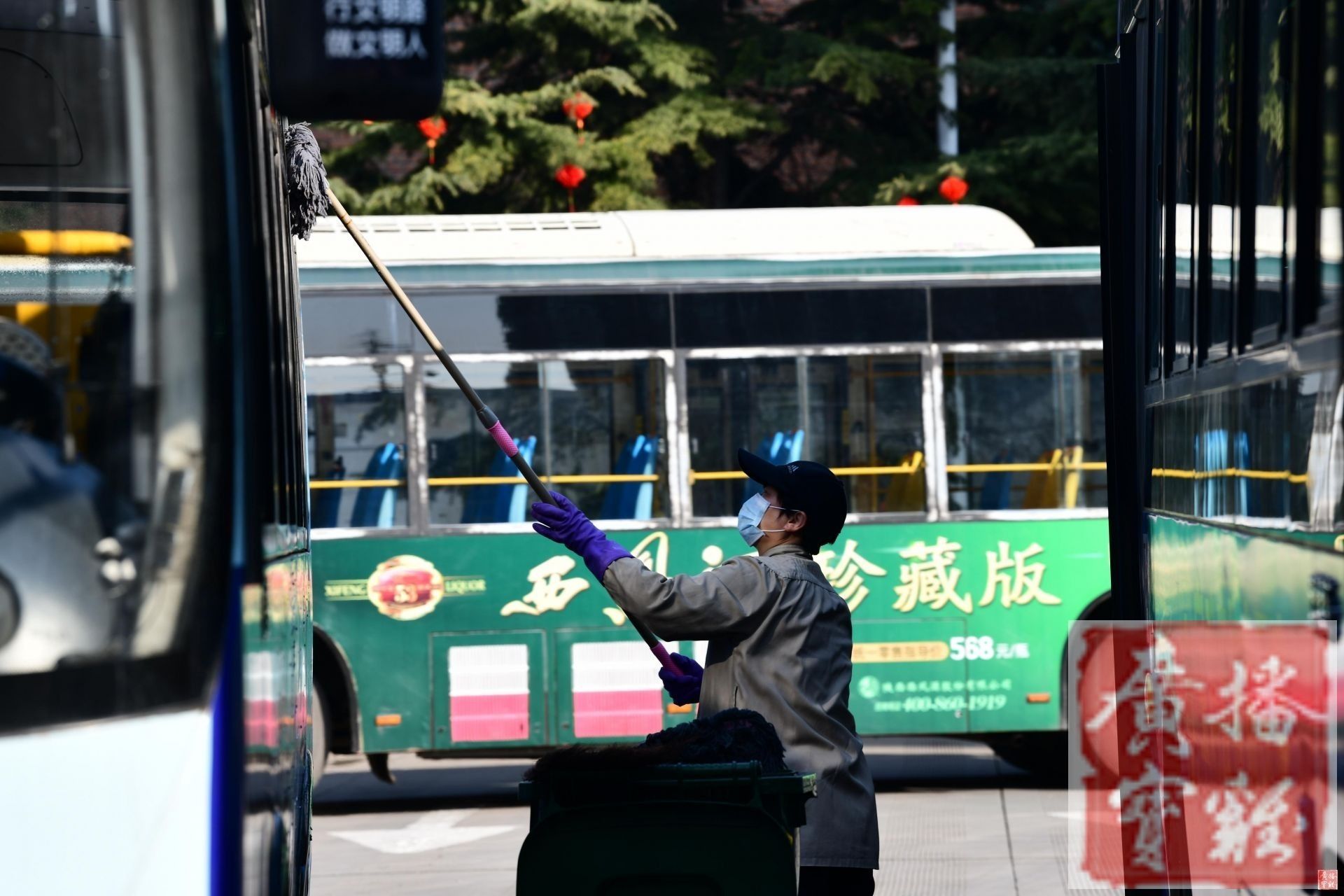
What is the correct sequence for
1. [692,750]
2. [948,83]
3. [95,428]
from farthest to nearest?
[948,83] < [692,750] < [95,428]

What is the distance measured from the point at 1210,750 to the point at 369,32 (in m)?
2.04

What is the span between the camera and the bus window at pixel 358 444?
11055mm

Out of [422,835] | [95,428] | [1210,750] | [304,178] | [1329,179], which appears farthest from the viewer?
[422,835]

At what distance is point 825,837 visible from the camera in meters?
4.25

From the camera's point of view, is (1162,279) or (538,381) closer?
(1162,279)

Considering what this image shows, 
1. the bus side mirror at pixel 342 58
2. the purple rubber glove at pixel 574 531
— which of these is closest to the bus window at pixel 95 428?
the bus side mirror at pixel 342 58

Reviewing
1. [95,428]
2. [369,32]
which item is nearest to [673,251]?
[369,32]

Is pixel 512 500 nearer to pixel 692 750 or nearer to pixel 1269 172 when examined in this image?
pixel 692 750

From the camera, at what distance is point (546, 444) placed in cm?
1115

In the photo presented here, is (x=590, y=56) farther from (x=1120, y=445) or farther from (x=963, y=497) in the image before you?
(x=1120, y=445)

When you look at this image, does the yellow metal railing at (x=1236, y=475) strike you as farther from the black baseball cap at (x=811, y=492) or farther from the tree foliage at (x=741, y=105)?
the tree foliage at (x=741, y=105)

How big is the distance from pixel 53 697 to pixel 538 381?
8.47m

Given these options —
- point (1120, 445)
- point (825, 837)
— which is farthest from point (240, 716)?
point (1120, 445)

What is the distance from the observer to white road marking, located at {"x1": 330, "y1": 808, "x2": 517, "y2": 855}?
10164 mm
